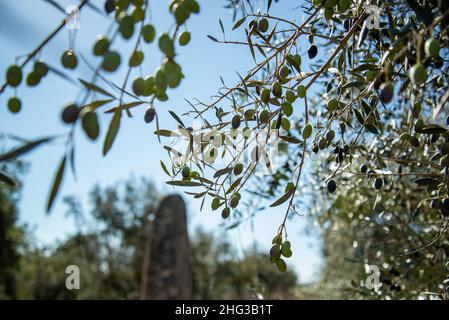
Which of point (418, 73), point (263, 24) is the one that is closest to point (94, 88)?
point (418, 73)

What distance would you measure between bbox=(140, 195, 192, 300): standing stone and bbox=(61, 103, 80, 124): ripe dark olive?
5.42 meters

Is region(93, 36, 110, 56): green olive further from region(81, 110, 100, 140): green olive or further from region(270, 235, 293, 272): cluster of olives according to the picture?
region(270, 235, 293, 272): cluster of olives

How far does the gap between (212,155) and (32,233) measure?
18.4 m

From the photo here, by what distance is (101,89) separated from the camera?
33.2 inches

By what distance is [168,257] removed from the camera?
22.2 ft

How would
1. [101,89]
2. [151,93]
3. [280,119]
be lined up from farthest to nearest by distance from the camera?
[280,119], [151,93], [101,89]

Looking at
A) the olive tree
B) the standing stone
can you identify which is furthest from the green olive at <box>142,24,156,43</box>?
the standing stone

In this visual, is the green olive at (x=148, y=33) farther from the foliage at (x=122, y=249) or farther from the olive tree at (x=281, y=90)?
the foliage at (x=122, y=249)

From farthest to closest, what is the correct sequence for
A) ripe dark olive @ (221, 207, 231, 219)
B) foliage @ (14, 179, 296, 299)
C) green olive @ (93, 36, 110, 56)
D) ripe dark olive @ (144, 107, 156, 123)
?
foliage @ (14, 179, 296, 299) → ripe dark olive @ (221, 207, 231, 219) → ripe dark olive @ (144, 107, 156, 123) → green olive @ (93, 36, 110, 56)

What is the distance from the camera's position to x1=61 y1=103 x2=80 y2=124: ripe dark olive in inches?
28.8

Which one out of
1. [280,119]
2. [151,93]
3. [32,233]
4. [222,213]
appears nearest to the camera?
[151,93]
